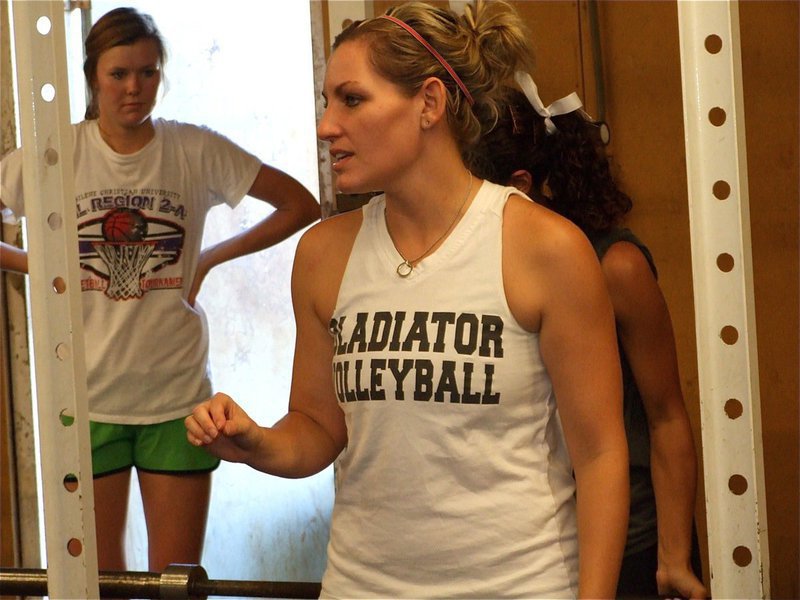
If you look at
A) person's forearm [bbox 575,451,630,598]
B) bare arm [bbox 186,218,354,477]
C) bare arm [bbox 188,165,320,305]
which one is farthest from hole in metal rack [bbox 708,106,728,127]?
bare arm [bbox 188,165,320,305]

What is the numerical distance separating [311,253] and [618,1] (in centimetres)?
122

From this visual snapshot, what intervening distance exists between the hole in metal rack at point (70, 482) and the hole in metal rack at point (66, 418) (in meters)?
0.06

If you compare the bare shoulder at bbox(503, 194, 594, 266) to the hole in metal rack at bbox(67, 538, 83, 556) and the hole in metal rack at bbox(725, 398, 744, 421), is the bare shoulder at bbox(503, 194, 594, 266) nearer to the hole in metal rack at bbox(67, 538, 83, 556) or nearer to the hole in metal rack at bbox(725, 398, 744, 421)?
the hole in metal rack at bbox(725, 398, 744, 421)

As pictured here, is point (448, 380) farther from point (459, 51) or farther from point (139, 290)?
point (139, 290)

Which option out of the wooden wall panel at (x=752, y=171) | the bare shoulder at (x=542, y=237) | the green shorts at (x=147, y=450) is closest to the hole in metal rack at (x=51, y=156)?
the bare shoulder at (x=542, y=237)

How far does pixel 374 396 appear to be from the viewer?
3.89ft

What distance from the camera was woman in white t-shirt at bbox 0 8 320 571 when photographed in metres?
1.98

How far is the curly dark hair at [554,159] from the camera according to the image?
1.50m

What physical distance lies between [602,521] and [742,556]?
16 cm

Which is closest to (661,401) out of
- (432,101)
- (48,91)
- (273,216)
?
(432,101)

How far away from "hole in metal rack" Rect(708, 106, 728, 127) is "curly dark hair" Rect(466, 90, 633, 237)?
42cm

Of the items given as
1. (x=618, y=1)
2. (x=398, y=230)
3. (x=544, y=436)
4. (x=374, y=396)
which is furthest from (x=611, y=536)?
(x=618, y=1)

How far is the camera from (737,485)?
107 centimetres

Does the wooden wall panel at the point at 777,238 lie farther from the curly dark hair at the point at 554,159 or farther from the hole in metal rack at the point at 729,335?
the hole in metal rack at the point at 729,335
